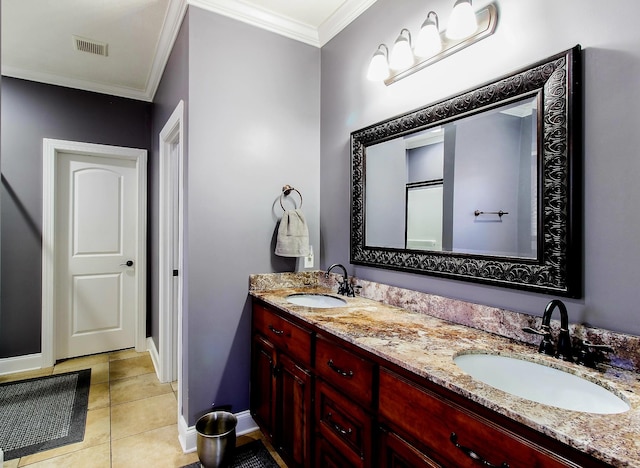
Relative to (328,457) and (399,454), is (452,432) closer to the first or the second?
(399,454)

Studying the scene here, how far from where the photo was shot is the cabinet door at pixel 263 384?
1.91 meters

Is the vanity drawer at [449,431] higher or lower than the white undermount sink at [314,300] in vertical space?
lower

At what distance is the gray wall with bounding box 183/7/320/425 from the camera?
2.04 meters

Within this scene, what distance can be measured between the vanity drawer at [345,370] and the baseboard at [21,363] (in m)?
3.06

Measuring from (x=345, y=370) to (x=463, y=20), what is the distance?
58.1 inches

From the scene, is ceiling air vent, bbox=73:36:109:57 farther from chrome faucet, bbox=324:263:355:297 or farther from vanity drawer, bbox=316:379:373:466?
vanity drawer, bbox=316:379:373:466

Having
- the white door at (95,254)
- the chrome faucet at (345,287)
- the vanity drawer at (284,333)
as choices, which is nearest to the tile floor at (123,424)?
the white door at (95,254)

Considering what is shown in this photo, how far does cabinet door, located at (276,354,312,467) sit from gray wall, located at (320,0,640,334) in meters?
0.71

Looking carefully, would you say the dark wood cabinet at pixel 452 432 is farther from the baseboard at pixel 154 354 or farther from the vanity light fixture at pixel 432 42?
the baseboard at pixel 154 354

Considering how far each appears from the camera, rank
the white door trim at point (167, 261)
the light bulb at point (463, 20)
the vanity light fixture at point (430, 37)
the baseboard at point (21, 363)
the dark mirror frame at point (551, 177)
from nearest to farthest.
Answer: the dark mirror frame at point (551, 177) < the light bulb at point (463, 20) < the vanity light fixture at point (430, 37) < the white door trim at point (167, 261) < the baseboard at point (21, 363)

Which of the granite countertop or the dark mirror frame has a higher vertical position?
the dark mirror frame

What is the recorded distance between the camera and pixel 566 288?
1145mm

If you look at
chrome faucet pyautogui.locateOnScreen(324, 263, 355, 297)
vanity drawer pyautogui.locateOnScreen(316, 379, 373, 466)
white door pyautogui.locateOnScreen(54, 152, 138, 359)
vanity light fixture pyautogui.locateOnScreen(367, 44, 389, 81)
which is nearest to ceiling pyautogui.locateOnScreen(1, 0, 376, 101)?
vanity light fixture pyautogui.locateOnScreen(367, 44, 389, 81)

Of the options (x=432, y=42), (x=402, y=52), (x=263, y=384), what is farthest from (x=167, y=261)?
(x=432, y=42)
